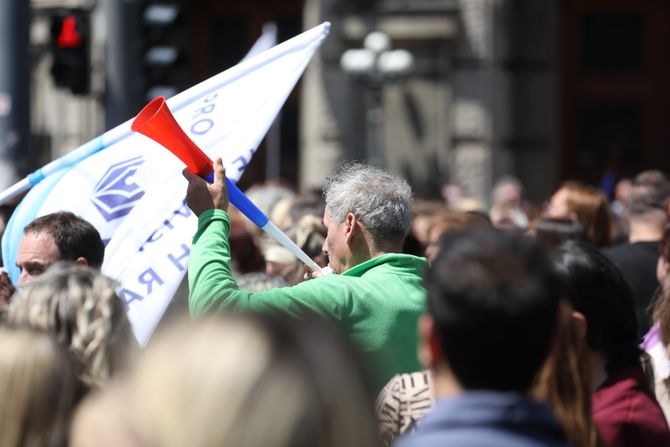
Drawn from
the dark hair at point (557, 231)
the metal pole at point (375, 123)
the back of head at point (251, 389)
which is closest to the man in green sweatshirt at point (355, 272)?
the back of head at point (251, 389)

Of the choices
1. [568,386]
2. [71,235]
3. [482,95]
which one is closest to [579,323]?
[568,386]

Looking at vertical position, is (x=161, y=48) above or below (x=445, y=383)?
below

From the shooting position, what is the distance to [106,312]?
2.98 metres

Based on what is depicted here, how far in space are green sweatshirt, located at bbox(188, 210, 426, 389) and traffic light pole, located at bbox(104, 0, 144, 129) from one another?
235 inches

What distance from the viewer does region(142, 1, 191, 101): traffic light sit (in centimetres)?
1077

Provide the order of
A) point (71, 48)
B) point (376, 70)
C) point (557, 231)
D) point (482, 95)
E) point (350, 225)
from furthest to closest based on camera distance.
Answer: point (482, 95) < point (376, 70) < point (71, 48) < point (557, 231) < point (350, 225)

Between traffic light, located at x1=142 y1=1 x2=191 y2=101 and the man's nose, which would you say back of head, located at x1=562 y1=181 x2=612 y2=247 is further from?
traffic light, located at x1=142 y1=1 x2=191 y2=101

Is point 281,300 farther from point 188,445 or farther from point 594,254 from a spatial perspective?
point 188,445

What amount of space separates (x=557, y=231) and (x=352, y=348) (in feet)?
13.9

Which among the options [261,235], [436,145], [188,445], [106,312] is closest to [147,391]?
[188,445]

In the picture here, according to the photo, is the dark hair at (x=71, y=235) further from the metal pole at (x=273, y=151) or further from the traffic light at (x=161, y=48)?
the metal pole at (x=273, y=151)

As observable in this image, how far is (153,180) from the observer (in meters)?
5.16

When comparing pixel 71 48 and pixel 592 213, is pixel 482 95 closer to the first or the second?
pixel 71 48

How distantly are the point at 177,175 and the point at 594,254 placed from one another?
2.01m
